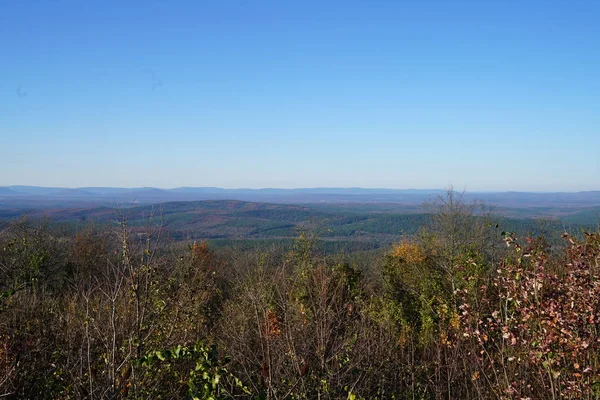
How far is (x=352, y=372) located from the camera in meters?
7.66

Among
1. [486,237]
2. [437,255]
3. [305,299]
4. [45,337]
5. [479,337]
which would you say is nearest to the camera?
[479,337]

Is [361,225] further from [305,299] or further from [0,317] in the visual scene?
[0,317]

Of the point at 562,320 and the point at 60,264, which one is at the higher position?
the point at 562,320

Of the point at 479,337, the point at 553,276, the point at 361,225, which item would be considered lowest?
the point at 361,225

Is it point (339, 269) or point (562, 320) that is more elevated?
point (562, 320)

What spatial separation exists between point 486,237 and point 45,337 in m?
28.2

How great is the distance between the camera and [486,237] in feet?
101

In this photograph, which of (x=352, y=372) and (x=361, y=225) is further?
(x=361, y=225)

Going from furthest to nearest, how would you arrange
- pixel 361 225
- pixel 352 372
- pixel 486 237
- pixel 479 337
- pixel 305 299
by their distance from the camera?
pixel 361 225 < pixel 486 237 < pixel 305 299 < pixel 352 372 < pixel 479 337

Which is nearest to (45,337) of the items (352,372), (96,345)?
(96,345)

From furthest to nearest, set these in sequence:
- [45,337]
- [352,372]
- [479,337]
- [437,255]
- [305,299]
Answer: [437,255] < [305,299] < [45,337] < [352,372] < [479,337]

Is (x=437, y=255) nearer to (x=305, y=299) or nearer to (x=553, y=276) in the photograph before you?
(x=305, y=299)

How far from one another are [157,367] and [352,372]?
327 cm

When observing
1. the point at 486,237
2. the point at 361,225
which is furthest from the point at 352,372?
the point at 361,225
